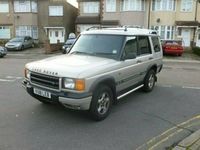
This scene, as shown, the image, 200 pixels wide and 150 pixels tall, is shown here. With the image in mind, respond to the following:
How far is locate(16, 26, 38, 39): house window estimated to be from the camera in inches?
1267

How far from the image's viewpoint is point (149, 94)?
720 cm

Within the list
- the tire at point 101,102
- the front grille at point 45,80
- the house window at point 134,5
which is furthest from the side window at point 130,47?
the house window at point 134,5

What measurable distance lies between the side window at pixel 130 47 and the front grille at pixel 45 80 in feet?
6.27

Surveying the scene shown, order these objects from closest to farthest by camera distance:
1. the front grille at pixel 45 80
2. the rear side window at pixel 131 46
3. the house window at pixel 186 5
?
the front grille at pixel 45 80 < the rear side window at pixel 131 46 < the house window at pixel 186 5

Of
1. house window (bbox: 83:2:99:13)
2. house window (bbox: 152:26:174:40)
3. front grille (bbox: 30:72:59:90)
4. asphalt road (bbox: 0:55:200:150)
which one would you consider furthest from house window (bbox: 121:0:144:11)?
front grille (bbox: 30:72:59:90)

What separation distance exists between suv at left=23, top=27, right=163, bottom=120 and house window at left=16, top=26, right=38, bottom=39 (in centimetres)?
2798

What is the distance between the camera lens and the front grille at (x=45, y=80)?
452 centimetres

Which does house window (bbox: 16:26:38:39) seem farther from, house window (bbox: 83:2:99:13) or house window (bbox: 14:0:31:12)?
house window (bbox: 83:2:99:13)

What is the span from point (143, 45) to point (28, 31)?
93.4 feet

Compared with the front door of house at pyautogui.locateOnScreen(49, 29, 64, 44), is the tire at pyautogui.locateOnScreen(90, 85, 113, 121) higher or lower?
lower

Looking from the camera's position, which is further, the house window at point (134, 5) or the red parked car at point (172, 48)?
the house window at point (134, 5)

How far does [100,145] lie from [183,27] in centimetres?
2516

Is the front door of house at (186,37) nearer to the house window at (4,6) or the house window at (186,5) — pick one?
the house window at (186,5)

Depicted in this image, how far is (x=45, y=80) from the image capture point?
Answer: 4676 millimetres
